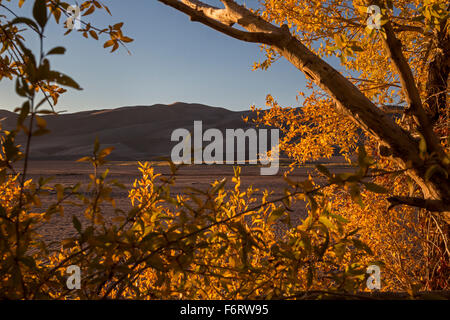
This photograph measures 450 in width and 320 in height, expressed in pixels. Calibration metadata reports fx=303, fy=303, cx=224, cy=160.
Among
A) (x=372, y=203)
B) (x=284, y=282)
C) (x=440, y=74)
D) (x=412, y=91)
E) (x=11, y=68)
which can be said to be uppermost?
(x=440, y=74)

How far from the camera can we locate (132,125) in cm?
8112

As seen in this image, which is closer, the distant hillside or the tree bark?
the tree bark

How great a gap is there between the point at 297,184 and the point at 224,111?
318 feet

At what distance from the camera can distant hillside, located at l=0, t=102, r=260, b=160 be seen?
6281cm

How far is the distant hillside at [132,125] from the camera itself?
6281 centimetres

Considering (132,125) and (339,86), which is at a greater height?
(132,125)

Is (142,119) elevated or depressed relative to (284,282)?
elevated

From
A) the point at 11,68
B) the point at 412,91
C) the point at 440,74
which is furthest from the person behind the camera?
the point at 440,74

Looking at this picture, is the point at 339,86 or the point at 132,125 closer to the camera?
the point at 339,86

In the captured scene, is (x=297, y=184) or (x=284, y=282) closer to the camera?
(x=297, y=184)

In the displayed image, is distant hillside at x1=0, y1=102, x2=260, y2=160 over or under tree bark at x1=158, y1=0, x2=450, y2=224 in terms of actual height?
over
